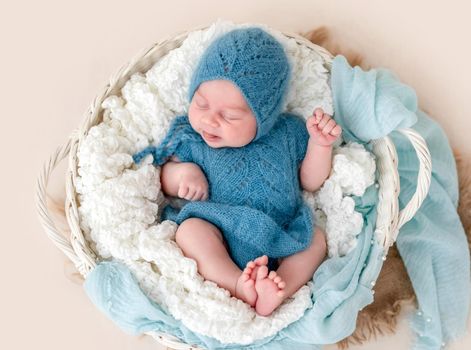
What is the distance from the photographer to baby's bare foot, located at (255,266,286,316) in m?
1.52

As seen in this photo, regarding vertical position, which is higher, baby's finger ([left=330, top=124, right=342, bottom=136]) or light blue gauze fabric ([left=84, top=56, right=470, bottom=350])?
baby's finger ([left=330, top=124, right=342, bottom=136])

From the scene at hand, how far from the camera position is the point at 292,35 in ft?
5.98

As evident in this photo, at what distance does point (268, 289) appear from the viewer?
60.0 inches

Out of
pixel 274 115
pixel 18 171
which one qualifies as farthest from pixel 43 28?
pixel 274 115

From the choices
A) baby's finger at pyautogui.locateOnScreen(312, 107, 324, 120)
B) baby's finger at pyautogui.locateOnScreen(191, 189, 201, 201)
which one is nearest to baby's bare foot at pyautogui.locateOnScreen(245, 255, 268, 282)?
baby's finger at pyautogui.locateOnScreen(191, 189, 201, 201)

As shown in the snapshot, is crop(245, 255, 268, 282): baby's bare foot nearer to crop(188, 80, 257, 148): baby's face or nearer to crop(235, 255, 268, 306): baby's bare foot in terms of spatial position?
crop(235, 255, 268, 306): baby's bare foot

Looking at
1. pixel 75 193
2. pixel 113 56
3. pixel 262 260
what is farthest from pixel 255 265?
pixel 113 56

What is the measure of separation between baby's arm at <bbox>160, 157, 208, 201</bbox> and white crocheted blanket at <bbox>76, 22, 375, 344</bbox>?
34mm

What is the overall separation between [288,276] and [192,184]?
0.34 meters

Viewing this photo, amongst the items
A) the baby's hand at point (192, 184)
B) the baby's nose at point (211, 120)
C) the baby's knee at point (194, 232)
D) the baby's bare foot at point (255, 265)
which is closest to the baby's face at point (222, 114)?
the baby's nose at point (211, 120)

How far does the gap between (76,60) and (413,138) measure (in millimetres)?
1126

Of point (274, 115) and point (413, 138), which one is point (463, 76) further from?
point (274, 115)

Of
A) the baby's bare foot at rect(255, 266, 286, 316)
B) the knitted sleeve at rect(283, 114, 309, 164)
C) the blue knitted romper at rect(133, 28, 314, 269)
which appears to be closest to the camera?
the baby's bare foot at rect(255, 266, 286, 316)

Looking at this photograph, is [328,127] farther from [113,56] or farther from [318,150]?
[113,56]
